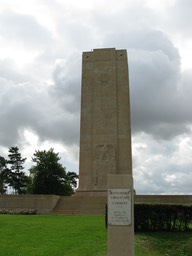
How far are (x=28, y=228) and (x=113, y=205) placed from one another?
18.8 feet

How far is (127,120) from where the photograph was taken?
109ft

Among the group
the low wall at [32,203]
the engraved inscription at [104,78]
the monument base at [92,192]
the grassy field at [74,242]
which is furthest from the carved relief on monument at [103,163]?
the grassy field at [74,242]

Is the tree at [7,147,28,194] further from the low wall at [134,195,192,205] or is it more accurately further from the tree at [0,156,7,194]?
the low wall at [134,195,192,205]

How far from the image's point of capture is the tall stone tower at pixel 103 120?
32.2m

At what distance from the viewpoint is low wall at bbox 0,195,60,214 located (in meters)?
24.5

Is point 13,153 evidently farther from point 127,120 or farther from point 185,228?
point 185,228

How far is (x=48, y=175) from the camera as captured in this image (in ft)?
128

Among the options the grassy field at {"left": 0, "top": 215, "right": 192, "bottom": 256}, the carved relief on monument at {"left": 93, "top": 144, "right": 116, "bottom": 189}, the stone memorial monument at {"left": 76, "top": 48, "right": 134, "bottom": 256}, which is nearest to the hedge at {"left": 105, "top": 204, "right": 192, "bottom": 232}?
the grassy field at {"left": 0, "top": 215, "right": 192, "bottom": 256}

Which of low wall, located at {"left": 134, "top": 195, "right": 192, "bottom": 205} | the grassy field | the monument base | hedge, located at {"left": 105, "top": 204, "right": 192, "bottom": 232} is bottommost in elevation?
the grassy field

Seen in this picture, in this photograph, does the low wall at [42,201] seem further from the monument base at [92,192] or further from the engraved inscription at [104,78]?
the engraved inscription at [104,78]

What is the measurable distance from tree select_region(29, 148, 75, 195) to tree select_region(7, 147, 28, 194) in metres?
16.0

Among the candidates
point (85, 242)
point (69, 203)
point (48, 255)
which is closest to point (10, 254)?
point (48, 255)

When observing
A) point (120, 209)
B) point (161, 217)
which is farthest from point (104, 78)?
point (120, 209)

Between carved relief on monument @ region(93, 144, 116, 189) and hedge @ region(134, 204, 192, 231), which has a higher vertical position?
carved relief on monument @ region(93, 144, 116, 189)
